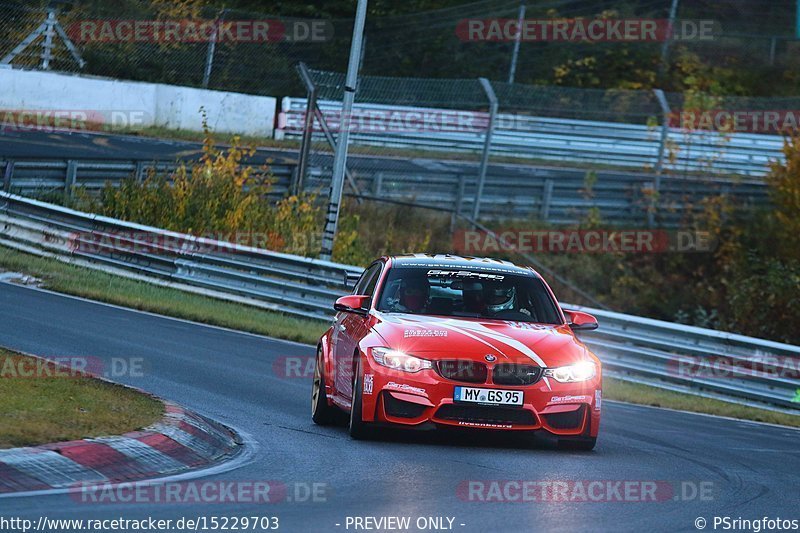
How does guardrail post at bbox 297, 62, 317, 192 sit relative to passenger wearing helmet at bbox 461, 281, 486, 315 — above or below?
above

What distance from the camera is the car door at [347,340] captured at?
419 inches

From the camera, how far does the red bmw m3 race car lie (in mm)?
9961

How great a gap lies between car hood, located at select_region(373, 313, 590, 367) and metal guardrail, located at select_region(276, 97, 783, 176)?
23.6m

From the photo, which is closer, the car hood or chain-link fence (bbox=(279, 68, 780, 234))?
the car hood

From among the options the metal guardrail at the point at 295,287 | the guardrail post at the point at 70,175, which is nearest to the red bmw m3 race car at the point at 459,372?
the metal guardrail at the point at 295,287

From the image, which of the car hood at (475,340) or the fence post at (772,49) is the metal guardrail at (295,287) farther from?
the fence post at (772,49)

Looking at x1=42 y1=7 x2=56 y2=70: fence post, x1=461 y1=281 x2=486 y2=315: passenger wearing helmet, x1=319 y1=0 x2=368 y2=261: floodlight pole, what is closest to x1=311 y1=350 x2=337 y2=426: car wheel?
x1=461 y1=281 x2=486 y2=315: passenger wearing helmet

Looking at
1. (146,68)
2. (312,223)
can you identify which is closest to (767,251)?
(312,223)

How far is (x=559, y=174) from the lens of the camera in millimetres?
35500

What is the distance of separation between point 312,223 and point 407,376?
54.1ft

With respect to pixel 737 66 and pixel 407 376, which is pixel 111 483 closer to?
pixel 407 376

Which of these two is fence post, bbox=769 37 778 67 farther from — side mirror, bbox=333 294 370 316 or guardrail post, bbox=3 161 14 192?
side mirror, bbox=333 294 370 316

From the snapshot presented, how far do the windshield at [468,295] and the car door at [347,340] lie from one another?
0.29m

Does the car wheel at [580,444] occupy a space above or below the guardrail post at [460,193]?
below
